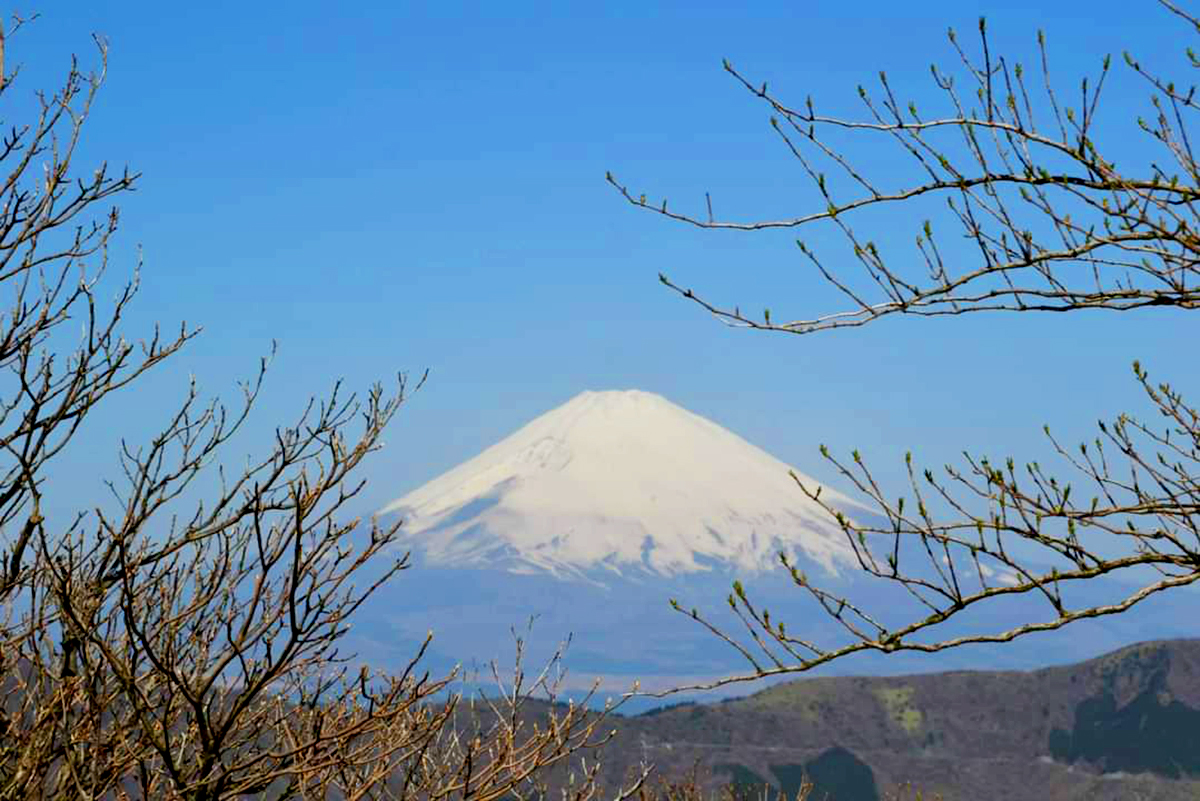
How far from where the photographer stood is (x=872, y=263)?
7547 millimetres

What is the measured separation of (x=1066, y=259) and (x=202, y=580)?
880cm

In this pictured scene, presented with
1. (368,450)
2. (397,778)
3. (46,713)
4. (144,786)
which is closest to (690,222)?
(368,450)

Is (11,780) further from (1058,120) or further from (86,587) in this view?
(1058,120)

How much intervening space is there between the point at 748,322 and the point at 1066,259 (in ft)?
5.64

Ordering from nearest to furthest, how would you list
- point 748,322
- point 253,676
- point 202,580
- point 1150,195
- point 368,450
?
point 1150,195 → point 748,322 → point 253,676 → point 368,450 → point 202,580

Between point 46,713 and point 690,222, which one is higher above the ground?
point 690,222

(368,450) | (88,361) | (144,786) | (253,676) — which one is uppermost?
(88,361)

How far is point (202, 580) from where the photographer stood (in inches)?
515

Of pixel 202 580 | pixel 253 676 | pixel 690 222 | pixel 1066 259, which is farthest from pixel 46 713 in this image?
pixel 1066 259

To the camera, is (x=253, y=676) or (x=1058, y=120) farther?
(x=253, y=676)

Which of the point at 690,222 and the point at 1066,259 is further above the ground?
the point at 690,222

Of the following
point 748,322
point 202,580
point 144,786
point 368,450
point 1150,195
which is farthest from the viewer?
point 202,580

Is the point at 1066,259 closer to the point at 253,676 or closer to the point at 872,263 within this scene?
the point at 872,263


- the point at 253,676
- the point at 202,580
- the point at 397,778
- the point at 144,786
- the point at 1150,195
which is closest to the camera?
the point at 1150,195
